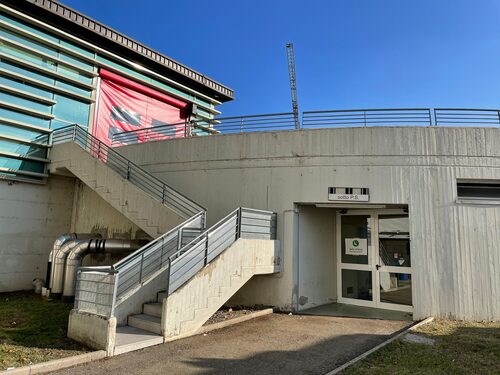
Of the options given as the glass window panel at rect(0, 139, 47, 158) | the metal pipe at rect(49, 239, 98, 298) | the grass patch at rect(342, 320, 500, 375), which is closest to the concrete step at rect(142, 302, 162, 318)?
the grass patch at rect(342, 320, 500, 375)

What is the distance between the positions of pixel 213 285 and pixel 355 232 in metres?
5.36

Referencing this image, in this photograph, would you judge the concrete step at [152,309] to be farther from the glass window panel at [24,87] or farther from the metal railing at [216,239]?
the glass window panel at [24,87]

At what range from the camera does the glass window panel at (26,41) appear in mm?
12992

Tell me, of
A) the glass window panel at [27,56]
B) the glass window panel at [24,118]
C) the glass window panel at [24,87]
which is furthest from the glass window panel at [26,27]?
the glass window panel at [24,118]

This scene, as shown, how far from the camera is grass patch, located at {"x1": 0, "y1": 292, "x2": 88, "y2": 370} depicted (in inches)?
229

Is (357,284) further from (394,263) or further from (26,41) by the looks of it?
(26,41)

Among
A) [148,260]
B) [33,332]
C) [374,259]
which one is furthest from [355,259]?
[33,332]

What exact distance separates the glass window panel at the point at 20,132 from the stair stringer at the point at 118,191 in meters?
0.84

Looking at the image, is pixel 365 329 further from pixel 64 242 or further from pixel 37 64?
pixel 37 64

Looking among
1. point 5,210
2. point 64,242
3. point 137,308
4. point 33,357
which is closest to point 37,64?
point 5,210

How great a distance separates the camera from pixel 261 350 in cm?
655

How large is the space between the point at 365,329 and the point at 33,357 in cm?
644

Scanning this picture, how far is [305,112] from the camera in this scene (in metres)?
11.2

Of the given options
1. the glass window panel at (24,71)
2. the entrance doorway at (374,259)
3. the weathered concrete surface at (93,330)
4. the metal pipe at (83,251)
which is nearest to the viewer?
the weathered concrete surface at (93,330)
